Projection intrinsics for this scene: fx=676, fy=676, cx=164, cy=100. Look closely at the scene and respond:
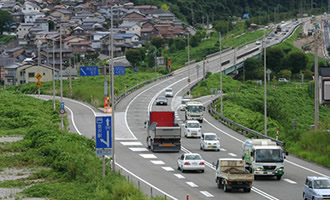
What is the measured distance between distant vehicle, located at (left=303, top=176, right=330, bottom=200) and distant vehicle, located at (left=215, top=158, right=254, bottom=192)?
3630 mm

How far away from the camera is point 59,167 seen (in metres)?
39.4

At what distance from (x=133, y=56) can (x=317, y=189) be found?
122 m

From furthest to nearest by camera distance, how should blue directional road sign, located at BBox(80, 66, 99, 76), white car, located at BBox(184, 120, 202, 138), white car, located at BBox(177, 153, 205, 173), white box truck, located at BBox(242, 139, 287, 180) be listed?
blue directional road sign, located at BBox(80, 66, 99, 76)
white car, located at BBox(184, 120, 202, 138)
white car, located at BBox(177, 153, 205, 173)
white box truck, located at BBox(242, 139, 287, 180)

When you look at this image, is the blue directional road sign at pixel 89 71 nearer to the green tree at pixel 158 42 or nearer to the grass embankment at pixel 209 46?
the grass embankment at pixel 209 46

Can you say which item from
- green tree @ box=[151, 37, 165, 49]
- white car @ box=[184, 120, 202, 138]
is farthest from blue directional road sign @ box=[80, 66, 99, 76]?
green tree @ box=[151, 37, 165, 49]

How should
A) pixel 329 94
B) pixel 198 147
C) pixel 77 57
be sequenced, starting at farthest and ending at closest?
pixel 77 57, pixel 198 147, pixel 329 94

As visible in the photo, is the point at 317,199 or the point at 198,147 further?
the point at 198,147

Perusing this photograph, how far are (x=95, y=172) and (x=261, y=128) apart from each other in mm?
32873

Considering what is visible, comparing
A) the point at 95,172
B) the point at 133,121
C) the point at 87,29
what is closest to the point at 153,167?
the point at 95,172

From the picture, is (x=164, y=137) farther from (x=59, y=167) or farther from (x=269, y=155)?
(x=269, y=155)

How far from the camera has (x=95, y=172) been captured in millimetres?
35312

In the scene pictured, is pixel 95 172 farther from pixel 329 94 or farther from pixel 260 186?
pixel 329 94

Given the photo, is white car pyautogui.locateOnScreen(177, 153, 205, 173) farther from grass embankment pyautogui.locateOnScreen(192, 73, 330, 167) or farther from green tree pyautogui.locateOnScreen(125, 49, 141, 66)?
green tree pyautogui.locateOnScreen(125, 49, 141, 66)

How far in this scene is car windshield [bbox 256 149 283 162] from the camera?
37.8 m
